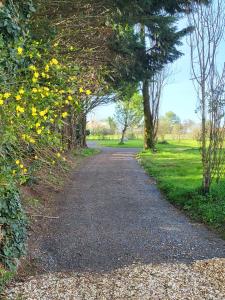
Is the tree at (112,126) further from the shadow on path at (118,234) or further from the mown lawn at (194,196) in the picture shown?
the shadow on path at (118,234)

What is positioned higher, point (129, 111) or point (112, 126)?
point (129, 111)

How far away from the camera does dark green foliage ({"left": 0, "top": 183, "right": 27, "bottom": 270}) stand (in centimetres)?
482

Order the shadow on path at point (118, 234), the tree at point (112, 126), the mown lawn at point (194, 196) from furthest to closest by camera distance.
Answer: the tree at point (112, 126) < the mown lawn at point (194, 196) < the shadow on path at point (118, 234)

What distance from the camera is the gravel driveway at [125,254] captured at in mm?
4527

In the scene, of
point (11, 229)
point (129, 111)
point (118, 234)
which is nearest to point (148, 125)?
point (129, 111)

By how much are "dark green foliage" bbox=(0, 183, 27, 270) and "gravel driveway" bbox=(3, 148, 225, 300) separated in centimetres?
40

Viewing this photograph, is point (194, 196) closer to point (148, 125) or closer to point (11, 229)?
point (11, 229)

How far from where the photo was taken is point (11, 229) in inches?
196

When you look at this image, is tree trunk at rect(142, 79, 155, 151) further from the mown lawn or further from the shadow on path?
the shadow on path

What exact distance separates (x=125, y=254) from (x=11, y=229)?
6.41 feet

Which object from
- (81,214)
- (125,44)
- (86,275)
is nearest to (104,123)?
(125,44)

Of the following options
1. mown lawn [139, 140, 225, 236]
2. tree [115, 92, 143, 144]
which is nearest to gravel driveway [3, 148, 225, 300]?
mown lawn [139, 140, 225, 236]

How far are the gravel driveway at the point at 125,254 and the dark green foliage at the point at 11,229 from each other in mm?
398

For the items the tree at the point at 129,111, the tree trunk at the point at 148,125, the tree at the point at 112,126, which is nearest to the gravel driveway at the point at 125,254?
the tree trunk at the point at 148,125
